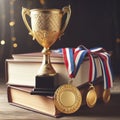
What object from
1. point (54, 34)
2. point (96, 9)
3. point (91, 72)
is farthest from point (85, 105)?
point (96, 9)

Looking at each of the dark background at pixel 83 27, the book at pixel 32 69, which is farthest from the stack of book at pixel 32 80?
the dark background at pixel 83 27

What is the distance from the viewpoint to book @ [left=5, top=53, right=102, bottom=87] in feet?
2.96

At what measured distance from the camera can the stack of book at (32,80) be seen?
2.92 ft

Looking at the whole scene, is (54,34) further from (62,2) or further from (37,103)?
(62,2)

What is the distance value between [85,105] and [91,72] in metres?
0.09

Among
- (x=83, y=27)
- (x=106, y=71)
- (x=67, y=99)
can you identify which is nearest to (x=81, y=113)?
(x=67, y=99)

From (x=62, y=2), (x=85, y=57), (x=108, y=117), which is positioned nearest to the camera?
(x=108, y=117)

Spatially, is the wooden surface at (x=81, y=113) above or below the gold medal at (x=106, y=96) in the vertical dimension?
below

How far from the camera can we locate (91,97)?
0.93 m

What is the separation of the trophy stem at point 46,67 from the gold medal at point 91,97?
0.11 m

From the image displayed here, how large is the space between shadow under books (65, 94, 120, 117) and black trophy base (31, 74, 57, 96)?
0.28 ft

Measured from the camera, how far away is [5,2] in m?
1.55

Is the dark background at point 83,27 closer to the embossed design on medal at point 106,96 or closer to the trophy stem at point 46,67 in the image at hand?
the embossed design on medal at point 106,96

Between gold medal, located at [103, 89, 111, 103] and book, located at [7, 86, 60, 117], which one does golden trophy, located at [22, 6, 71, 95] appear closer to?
book, located at [7, 86, 60, 117]
